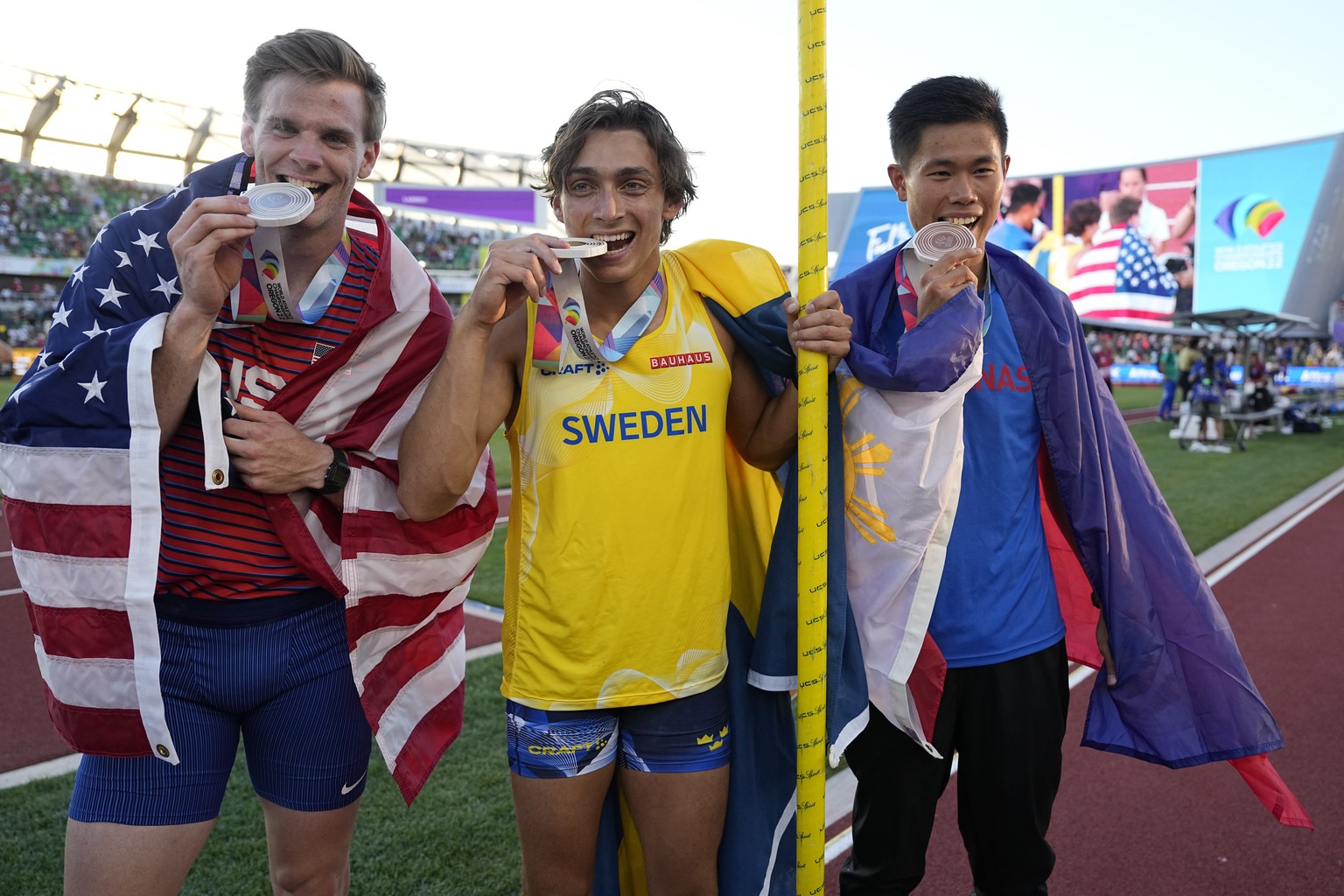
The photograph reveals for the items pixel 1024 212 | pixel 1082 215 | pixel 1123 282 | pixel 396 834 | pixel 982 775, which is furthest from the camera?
pixel 1024 212

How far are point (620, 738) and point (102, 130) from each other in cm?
5272

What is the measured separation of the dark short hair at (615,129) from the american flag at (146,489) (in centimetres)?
40

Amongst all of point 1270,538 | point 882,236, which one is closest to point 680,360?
point 1270,538

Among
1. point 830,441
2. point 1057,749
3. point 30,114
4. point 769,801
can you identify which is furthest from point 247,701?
point 30,114

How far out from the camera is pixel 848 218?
40.1 m

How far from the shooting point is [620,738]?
2.09 meters

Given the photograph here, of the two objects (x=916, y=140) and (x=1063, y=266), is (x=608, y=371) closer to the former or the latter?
(x=916, y=140)

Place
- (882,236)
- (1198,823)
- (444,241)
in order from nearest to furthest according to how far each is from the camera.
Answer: (1198,823) → (882,236) → (444,241)

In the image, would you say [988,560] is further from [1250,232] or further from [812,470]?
[1250,232]

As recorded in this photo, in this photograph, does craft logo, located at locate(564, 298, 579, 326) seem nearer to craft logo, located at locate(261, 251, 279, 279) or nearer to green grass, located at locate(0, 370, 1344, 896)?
craft logo, located at locate(261, 251, 279, 279)

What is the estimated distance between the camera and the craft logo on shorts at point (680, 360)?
6.73 feet

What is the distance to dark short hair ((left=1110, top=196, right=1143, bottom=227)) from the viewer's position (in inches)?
1335

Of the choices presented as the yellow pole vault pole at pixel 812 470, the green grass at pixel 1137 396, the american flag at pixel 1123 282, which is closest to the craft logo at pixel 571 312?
the yellow pole vault pole at pixel 812 470

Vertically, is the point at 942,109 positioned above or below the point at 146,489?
above
